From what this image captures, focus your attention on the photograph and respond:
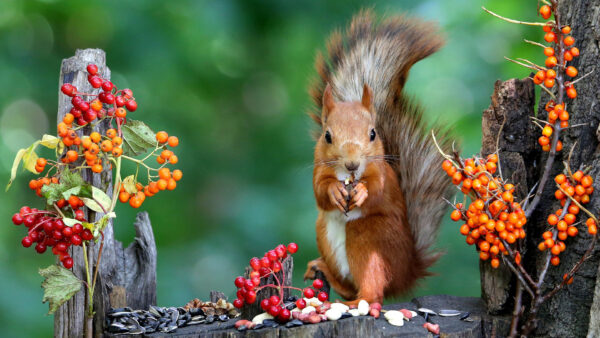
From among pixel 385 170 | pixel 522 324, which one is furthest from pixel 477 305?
pixel 385 170

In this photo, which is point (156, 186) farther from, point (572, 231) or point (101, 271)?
point (572, 231)

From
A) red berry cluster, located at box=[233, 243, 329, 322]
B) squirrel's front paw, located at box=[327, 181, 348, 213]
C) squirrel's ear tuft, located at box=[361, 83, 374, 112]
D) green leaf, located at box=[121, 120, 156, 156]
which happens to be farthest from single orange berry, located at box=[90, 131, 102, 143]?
squirrel's ear tuft, located at box=[361, 83, 374, 112]

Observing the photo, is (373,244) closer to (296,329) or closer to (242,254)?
(296,329)

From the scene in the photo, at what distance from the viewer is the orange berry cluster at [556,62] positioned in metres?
1.73

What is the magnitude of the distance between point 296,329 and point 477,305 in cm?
56

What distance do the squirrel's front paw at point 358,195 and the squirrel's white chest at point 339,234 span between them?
100 mm

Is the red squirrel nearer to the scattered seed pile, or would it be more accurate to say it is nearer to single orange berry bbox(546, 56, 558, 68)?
the scattered seed pile

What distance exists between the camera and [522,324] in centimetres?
187

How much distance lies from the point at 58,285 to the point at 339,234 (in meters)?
0.83

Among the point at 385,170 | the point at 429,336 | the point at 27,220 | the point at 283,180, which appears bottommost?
the point at 429,336

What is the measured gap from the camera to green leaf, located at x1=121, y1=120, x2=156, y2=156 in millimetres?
1866

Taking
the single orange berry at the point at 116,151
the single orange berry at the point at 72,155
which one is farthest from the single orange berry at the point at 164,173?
the single orange berry at the point at 72,155

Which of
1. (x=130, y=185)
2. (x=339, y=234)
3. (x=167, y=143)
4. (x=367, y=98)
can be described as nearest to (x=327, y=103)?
(x=367, y=98)

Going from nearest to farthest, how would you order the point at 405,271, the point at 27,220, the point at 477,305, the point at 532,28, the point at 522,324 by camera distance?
the point at 27,220 → the point at 522,324 → the point at 477,305 → the point at 405,271 → the point at 532,28
